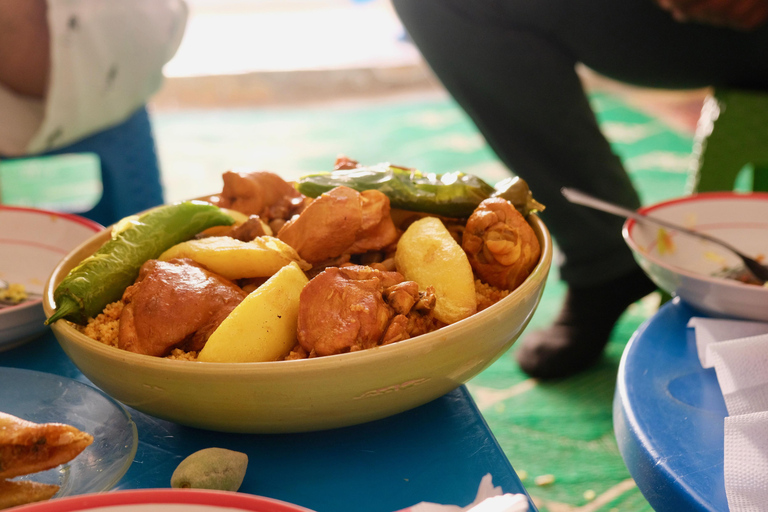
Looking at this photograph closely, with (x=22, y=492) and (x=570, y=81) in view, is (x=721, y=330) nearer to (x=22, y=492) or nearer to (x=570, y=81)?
(x=22, y=492)

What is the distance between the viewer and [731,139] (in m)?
1.62

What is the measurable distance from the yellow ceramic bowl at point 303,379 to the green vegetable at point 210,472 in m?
0.04

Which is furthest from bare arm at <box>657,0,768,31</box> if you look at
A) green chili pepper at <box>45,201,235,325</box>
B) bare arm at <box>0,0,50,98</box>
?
bare arm at <box>0,0,50,98</box>

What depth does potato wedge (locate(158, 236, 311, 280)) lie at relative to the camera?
26.2 inches

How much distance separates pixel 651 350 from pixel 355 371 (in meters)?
0.45

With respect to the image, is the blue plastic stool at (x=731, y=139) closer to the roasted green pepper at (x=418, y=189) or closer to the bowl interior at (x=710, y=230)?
the bowl interior at (x=710, y=230)

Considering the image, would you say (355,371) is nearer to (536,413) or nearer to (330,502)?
(330,502)

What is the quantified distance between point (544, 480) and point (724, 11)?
110 centimetres

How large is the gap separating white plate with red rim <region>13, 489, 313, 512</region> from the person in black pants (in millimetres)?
1399

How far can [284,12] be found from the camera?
6.64 m

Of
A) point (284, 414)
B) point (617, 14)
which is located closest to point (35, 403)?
point (284, 414)

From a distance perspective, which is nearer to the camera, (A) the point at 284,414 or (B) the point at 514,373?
(A) the point at 284,414

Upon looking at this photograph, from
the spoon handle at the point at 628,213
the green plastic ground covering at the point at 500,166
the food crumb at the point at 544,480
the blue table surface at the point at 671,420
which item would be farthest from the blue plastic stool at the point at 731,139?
the blue table surface at the point at 671,420

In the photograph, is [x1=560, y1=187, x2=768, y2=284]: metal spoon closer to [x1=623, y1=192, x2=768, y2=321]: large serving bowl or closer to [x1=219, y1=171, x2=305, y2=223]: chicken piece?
[x1=623, y1=192, x2=768, y2=321]: large serving bowl
